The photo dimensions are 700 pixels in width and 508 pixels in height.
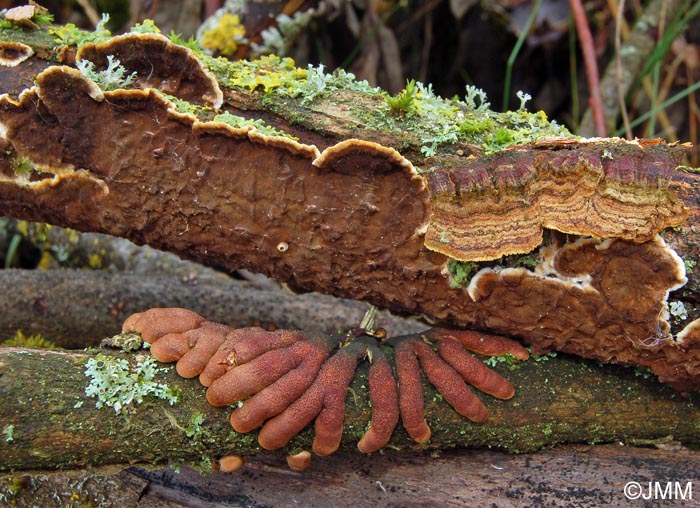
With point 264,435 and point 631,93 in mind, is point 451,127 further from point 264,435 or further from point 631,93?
point 631,93

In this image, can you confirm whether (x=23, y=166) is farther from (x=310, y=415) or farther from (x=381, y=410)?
(x=381, y=410)

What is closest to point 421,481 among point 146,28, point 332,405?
point 332,405

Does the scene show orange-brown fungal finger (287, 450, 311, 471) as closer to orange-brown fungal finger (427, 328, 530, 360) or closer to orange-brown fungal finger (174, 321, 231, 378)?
orange-brown fungal finger (174, 321, 231, 378)

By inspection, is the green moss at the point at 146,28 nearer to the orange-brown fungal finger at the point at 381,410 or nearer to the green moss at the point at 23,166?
the green moss at the point at 23,166

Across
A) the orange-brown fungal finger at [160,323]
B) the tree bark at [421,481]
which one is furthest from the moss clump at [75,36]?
the tree bark at [421,481]

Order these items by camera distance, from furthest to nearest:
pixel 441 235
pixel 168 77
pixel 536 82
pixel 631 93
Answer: pixel 536 82
pixel 631 93
pixel 168 77
pixel 441 235

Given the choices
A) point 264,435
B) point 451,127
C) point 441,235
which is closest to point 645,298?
point 441,235

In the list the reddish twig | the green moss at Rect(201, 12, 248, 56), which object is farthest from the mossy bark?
the green moss at Rect(201, 12, 248, 56)
